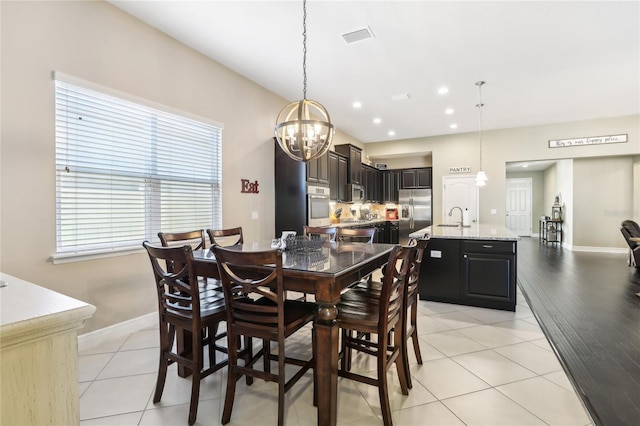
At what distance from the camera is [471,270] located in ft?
12.5

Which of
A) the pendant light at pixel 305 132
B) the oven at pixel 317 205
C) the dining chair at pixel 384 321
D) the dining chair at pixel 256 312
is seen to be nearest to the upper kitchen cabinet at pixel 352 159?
the oven at pixel 317 205

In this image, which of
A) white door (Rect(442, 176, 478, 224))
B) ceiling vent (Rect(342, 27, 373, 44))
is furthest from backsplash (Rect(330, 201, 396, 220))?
ceiling vent (Rect(342, 27, 373, 44))

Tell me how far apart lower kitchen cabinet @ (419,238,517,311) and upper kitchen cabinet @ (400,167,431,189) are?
16.6 ft

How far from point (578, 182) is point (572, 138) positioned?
1.48 metres

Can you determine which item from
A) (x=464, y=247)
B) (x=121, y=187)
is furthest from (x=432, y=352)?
(x=121, y=187)

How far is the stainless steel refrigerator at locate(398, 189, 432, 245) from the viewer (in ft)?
28.3

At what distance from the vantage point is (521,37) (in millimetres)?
3584

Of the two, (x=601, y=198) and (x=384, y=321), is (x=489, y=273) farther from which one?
(x=601, y=198)

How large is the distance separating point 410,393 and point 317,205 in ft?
11.8

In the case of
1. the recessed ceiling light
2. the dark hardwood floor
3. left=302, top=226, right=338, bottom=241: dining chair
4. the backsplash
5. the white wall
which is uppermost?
the recessed ceiling light

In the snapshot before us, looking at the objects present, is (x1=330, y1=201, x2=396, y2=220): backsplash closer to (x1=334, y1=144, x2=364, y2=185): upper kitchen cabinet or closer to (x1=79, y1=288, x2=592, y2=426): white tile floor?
(x1=334, y1=144, x2=364, y2=185): upper kitchen cabinet

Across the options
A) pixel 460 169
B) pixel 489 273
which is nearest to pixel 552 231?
pixel 460 169

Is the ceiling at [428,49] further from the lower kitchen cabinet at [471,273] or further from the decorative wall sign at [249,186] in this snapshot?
the lower kitchen cabinet at [471,273]

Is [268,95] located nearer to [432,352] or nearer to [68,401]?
[432,352]
